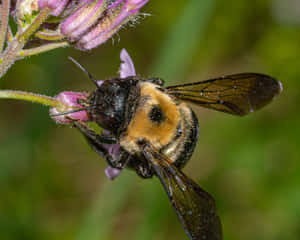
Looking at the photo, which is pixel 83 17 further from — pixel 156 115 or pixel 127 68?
pixel 156 115

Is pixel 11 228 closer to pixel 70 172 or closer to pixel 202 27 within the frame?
pixel 70 172

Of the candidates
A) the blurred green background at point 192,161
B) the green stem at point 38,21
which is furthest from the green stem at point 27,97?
the blurred green background at point 192,161

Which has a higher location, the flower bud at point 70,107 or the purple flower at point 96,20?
the purple flower at point 96,20

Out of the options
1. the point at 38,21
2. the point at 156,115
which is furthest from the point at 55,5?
the point at 156,115

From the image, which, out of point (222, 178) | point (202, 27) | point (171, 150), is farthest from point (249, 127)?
point (171, 150)

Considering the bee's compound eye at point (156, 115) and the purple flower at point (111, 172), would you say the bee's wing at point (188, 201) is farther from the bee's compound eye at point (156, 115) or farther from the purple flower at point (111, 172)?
the purple flower at point (111, 172)
